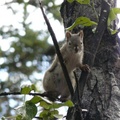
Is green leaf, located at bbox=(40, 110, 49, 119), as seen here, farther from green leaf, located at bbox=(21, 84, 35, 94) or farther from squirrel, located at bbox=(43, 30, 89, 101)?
squirrel, located at bbox=(43, 30, 89, 101)

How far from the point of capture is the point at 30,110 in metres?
1.95

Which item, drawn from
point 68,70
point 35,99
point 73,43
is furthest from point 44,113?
point 73,43

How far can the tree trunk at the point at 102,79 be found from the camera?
8.21 feet

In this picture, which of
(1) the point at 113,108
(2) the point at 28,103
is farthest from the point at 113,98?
(2) the point at 28,103

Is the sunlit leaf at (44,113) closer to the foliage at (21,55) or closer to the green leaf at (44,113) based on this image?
the green leaf at (44,113)

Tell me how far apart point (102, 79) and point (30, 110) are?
37.7 inches

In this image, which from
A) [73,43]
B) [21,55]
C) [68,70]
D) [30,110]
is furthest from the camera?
[21,55]

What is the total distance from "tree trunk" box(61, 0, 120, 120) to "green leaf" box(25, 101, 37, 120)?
24cm

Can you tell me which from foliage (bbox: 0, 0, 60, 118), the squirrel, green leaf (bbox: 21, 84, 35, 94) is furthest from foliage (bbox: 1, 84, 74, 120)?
foliage (bbox: 0, 0, 60, 118)

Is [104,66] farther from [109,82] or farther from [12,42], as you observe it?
[12,42]

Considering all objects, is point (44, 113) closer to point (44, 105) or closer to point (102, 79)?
point (44, 105)

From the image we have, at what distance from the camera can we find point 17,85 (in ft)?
27.9

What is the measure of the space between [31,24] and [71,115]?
6.81m

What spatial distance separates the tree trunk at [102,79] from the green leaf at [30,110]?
0.24 meters
